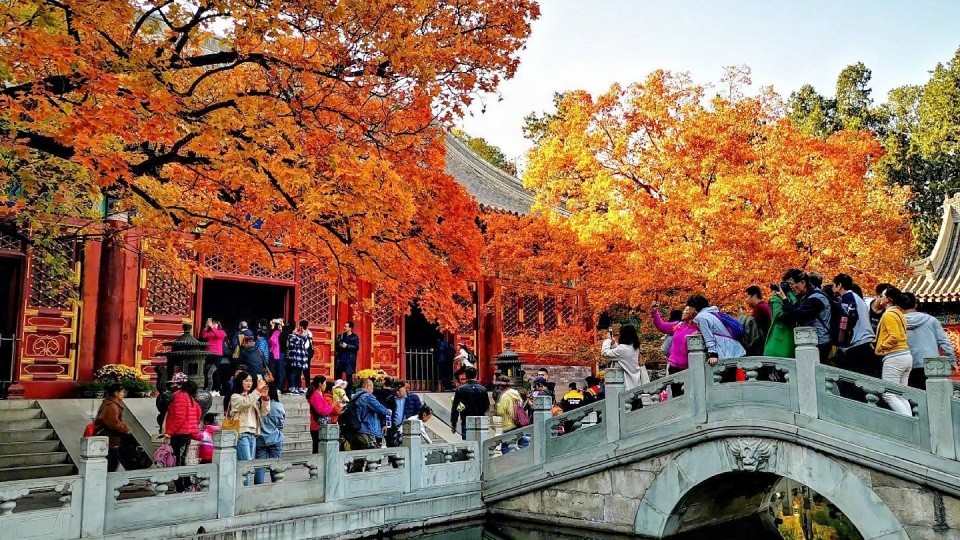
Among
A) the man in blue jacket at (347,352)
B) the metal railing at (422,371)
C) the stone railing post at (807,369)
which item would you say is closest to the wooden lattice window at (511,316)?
the metal railing at (422,371)

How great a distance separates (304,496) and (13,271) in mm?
7310

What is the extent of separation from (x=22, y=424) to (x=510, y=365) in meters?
8.56

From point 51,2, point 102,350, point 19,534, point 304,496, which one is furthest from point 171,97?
point 102,350

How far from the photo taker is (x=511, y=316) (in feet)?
63.8

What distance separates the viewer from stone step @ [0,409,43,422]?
10380 millimetres

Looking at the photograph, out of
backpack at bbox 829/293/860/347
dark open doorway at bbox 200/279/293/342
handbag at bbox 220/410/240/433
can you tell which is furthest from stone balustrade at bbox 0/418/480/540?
dark open doorway at bbox 200/279/293/342

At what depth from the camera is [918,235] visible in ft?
97.7

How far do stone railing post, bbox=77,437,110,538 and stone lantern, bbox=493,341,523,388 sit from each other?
954cm

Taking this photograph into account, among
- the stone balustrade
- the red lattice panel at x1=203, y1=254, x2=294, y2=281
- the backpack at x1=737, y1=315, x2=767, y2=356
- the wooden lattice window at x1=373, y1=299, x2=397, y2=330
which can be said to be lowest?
the stone balustrade

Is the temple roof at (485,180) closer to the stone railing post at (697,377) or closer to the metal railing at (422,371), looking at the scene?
the metal railing at (422,371)

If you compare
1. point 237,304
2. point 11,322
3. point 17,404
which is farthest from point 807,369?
point 237,304

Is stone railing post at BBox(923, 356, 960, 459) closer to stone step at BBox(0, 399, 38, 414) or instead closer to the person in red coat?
the person in red coat

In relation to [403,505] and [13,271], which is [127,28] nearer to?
[403,505]

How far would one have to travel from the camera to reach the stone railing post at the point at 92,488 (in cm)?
665
